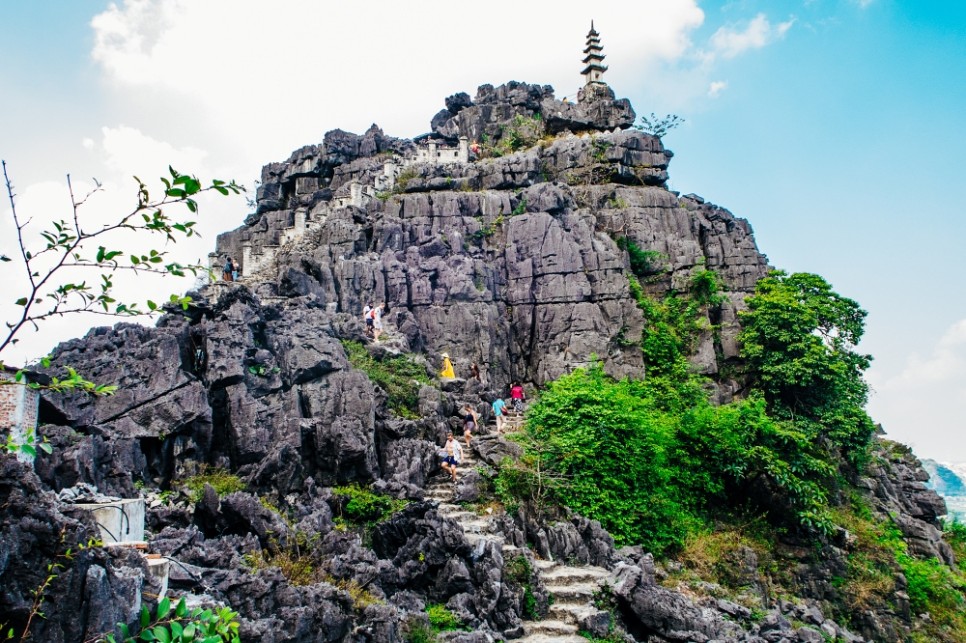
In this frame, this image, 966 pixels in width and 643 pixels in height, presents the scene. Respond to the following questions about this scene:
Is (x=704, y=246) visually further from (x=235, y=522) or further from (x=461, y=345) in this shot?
(x=235, y=522)

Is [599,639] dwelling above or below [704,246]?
below

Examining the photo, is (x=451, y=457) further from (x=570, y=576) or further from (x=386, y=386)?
(x=570, y=576)

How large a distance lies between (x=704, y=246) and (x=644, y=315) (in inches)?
248

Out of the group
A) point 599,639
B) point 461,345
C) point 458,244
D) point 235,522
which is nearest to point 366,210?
point 458,244

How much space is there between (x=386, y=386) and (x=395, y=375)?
1.02 m

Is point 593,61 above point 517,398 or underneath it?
above

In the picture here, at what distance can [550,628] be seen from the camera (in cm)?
1416

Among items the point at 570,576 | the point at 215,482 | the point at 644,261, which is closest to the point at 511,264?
the point at 644,261

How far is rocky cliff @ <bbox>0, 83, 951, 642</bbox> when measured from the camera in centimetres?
1205

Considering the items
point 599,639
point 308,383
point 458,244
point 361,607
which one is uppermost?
point 458,244

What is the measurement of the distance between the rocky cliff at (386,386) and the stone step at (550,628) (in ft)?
0.26

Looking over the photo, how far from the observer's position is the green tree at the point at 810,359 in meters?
24.8

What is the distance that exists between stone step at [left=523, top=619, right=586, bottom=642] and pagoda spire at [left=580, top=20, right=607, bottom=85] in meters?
36.5

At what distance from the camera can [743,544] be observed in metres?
20.8
